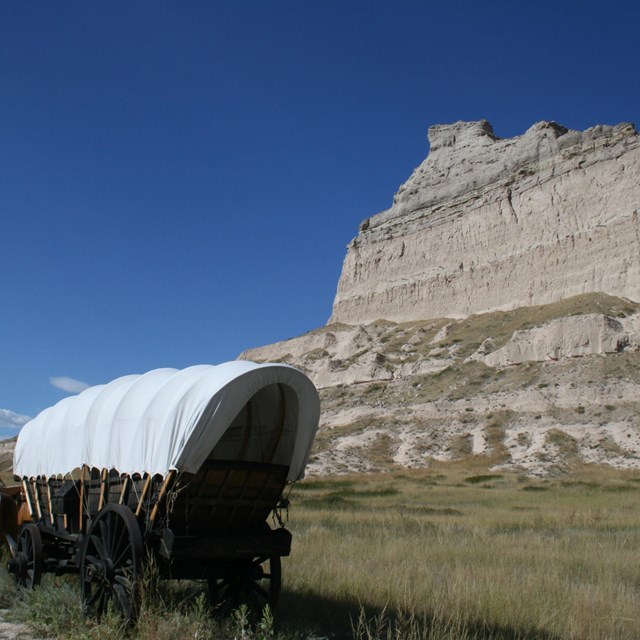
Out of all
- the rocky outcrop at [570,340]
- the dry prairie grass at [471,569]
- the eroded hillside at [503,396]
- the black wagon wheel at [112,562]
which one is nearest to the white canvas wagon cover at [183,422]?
the black wagon wheel at [112,562]

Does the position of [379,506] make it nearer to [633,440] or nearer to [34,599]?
[34,599]

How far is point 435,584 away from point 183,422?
4228 millimetres

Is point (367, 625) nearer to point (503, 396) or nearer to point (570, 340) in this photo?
point (503, 396)

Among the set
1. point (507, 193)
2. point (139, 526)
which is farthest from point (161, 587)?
point (507, 193)

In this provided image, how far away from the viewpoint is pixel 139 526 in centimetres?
571

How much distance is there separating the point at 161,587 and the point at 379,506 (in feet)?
48.7

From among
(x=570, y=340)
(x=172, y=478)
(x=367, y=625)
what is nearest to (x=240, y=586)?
(x=367, y=625)

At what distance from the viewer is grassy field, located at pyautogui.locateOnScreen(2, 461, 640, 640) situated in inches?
233

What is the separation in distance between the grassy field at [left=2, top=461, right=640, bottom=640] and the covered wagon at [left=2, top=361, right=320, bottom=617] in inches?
14.3

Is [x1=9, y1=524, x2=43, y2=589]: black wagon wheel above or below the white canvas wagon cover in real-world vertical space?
below

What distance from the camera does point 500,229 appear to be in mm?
74500

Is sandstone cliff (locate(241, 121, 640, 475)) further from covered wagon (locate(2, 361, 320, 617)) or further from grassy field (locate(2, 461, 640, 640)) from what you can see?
covered wagon (locate(2, 361, 320, 617))

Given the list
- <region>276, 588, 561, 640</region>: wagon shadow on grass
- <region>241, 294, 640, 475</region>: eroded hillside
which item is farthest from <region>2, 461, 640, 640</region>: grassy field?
<region>241, 294, 640, 475</region>: eroded hillside

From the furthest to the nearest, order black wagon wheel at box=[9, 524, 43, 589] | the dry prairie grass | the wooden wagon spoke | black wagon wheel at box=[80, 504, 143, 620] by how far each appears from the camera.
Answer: black wagon wheel at box=[9, 524, 43, 589], the dry prairie grass, the wooden wagon spoke, black wagon wheel at box=[80, 504, 143, 620]
